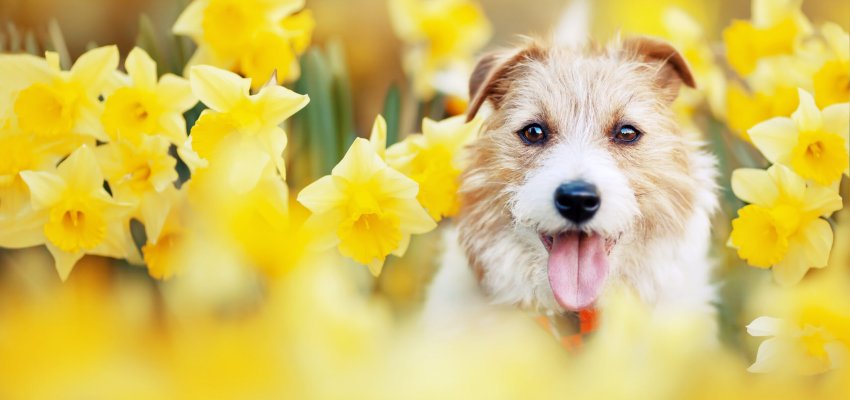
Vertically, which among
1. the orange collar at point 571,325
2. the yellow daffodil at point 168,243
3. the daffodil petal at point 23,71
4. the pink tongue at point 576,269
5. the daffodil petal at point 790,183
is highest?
the daffodil petal at point 23,71

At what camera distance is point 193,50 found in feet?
6.23

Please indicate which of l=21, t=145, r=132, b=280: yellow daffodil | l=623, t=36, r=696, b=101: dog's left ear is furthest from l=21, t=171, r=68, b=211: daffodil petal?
l=623, t=36, r=696, b=101: dog's left ear

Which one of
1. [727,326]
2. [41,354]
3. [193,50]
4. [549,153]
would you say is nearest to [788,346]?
[727,326]

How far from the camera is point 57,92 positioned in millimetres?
1335

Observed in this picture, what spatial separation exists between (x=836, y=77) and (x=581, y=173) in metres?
0.71

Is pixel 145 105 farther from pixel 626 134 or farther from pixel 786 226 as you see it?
pixel 786 226

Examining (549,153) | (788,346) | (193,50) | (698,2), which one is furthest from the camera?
(698,2)

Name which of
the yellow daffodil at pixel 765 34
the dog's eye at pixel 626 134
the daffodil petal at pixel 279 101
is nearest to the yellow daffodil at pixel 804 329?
the dog's eye at pixel 626 134

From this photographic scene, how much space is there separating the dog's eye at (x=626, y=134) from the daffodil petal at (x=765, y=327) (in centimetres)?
52

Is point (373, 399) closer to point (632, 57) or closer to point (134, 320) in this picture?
point (134, 320)

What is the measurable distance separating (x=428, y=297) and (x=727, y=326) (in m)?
0.66

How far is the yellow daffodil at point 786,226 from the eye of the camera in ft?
4.55

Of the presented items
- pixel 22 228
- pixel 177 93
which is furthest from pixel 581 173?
pixel 22 228

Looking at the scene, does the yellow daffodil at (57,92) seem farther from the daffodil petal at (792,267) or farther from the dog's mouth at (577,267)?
the daffodil petal at (792,267)
